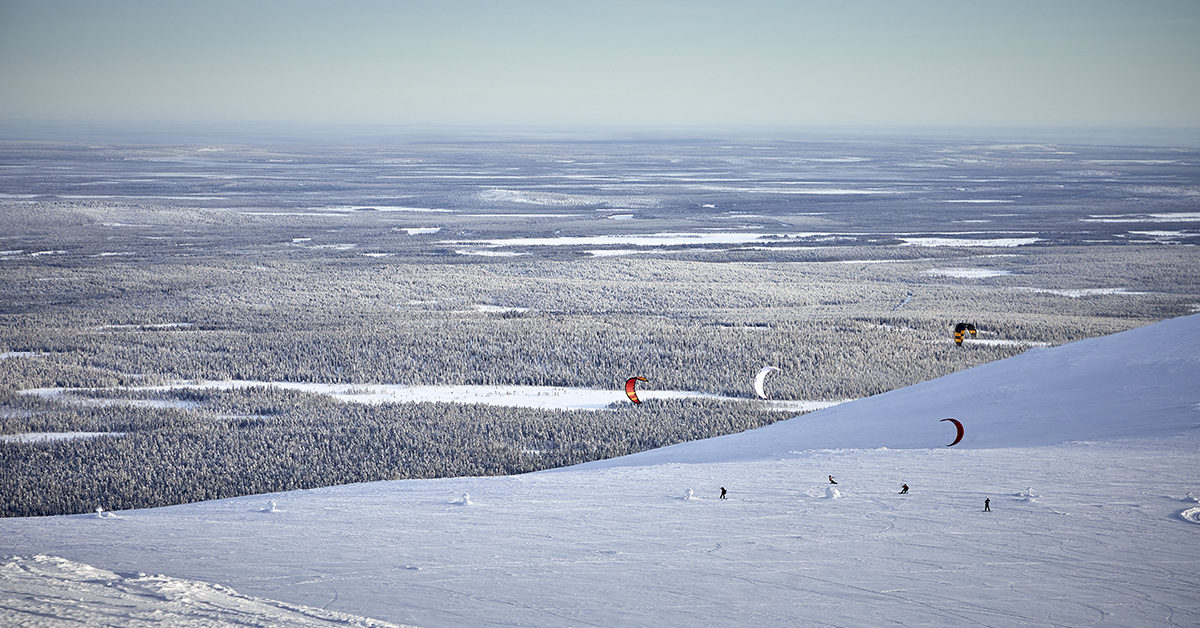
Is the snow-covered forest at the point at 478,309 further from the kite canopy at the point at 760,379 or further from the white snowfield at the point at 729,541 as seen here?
the white snowfield at the point at 729,541

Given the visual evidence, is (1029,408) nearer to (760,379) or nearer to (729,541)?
(760,379)

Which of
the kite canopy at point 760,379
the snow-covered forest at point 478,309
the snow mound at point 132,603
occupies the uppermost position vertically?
the snow mound at point 132,603

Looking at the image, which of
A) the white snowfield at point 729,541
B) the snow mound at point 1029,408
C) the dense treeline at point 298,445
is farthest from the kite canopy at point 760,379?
the white snowfield at point 729,541

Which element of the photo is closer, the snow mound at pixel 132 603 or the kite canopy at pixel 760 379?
the snow mound at pixel 132 603

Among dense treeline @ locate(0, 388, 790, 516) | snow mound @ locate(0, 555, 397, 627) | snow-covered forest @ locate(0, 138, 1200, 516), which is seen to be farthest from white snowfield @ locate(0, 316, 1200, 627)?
snow-covered forest @ locate(0, 138, 1200, 516)

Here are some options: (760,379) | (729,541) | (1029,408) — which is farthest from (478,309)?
(729,541)
